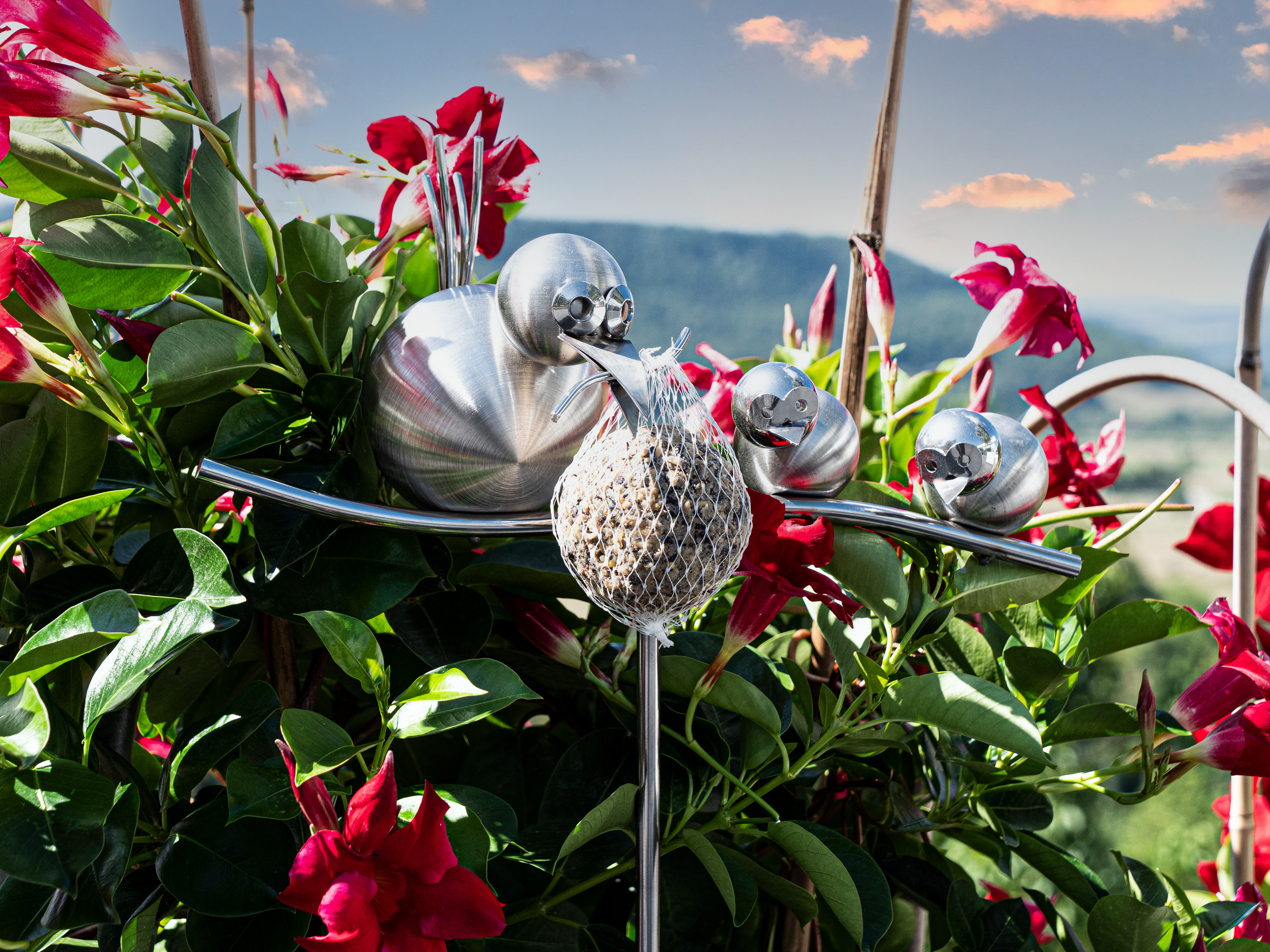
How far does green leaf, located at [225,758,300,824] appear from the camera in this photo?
8.6 inches

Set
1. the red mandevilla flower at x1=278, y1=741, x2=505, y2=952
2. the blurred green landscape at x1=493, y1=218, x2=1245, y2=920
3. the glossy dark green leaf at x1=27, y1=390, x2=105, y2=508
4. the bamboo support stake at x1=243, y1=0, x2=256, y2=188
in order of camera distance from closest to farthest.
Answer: the red mandevilla flower at x1=278, y1=741, x2=505, y2=952 < the glossy dark green leaf at x1=27, y1=390, x2=105, y2=508 < the bamboo support stake at x1=243, y1=0, x2=256, y2=188 < the blurred green landscape at x1=493, y1=218, x2=1245, y2=920

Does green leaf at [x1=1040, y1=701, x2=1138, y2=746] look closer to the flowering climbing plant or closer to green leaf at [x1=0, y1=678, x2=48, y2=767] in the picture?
the flowering climbing plant

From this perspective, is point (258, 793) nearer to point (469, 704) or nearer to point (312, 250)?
point (469, 704)

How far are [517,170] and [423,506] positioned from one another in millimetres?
181

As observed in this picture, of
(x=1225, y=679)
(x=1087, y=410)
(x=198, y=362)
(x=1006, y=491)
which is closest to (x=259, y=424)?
(x=198, y=362)

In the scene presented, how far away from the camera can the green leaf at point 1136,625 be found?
320 millimetres

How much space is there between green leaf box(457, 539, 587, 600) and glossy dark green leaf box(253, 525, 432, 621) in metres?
0.03

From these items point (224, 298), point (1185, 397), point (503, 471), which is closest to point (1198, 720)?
point (503, 471)

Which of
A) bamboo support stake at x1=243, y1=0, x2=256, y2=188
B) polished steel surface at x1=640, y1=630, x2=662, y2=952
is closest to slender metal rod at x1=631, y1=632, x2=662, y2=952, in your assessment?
polished steel surface at x1=640, y1=630, x2=662, y2=952

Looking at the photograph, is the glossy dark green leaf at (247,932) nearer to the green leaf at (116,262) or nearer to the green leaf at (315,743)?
the green leaf at (315,743)

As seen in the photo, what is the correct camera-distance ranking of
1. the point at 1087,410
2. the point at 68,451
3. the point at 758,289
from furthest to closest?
1. the point at 758,289
2. the point at 1087,410
3. the point at 68,451

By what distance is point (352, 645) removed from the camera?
23 cm

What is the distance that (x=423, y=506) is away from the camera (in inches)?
10.6

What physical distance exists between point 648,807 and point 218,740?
4.9 inches
